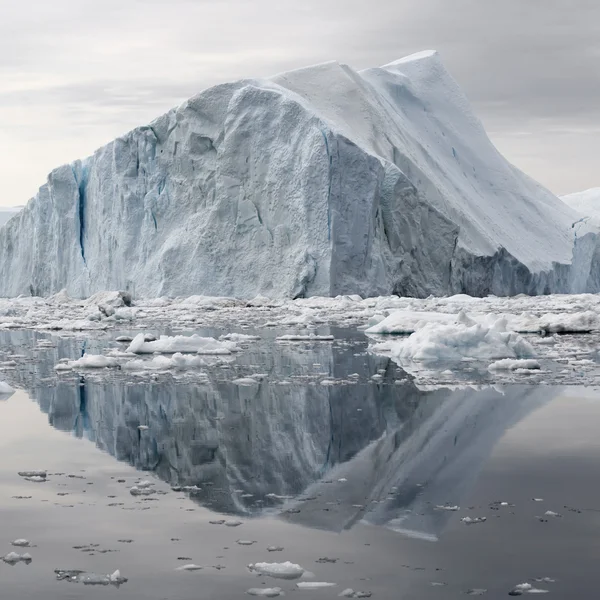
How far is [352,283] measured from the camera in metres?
23.3

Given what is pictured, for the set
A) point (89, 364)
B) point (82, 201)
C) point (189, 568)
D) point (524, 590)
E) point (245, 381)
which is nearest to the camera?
point (524, 590)

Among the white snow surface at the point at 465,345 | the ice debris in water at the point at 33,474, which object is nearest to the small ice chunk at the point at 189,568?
the ice debris in water at the point at 33,474

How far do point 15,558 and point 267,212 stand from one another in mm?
21153

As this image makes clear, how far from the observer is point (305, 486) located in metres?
4.02

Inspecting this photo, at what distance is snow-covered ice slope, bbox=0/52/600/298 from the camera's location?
23344mm

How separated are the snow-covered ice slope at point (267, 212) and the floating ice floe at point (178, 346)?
12.8 metres

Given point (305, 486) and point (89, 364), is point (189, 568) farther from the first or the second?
point (89, 364)

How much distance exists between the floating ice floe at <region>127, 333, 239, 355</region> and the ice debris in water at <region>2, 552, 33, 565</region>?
6.49 m

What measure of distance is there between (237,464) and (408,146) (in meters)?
26.9

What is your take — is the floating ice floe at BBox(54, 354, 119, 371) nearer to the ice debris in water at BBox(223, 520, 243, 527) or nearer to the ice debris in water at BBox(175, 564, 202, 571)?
the ice debris in water at BBox(223, 520, 243, 527)

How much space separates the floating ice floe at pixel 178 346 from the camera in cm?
960

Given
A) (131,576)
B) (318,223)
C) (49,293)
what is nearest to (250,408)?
(131,576)

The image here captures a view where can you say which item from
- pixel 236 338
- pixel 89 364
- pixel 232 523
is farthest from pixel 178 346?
pixel 232 523

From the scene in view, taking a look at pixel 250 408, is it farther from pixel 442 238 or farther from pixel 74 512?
pixel 442 238
